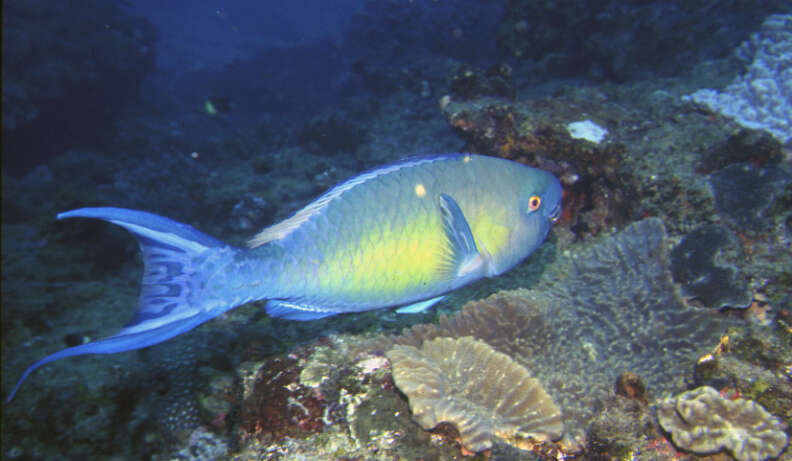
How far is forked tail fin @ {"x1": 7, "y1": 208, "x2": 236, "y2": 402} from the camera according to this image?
144cm

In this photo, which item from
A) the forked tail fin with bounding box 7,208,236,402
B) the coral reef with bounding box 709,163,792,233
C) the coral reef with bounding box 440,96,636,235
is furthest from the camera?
the coral reef with bounding box 440,96,636,235

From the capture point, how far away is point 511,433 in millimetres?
2352

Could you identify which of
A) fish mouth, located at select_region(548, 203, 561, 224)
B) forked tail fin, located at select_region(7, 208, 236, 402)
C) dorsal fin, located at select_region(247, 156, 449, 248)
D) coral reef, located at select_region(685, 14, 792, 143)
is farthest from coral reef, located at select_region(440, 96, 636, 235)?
forked tail fin, located at select_region(7, 208, 236, 402)

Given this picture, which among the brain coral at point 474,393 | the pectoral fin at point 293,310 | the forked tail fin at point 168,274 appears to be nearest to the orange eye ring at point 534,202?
the brain coral at point 474,393

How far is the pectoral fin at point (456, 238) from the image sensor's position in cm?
186

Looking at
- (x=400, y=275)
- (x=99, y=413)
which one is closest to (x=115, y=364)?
(x=99, y=413)

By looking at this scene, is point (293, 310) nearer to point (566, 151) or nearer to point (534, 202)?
point (534, 202)

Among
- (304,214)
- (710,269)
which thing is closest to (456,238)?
(304,214)

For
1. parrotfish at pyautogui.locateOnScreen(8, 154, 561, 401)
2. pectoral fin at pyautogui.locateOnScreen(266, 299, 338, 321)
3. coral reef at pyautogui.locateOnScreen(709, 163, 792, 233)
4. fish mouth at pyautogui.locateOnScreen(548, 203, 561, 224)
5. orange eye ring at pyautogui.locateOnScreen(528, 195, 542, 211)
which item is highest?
coral reef at pyautogui.locateOnScreen(709, 163, 792, 233)

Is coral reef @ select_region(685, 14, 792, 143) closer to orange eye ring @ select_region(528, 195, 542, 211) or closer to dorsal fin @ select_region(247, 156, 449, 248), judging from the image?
orange eye ring @ select_region(528, 195, 542, 211)

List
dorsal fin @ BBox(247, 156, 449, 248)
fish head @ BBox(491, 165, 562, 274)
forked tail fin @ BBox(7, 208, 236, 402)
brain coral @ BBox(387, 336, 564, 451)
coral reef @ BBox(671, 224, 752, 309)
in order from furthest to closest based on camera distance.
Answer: coral reef @ BBox(671, 224, 752, 309) < brain coral @ BBox(387, 336, 564, 451) < fish head @ BBox(491, 165, 562, 274) < dorsal fin @ BBox(247, 156, 449, 248) < forked tail fin @ BBox(7, 208, 236, 402)

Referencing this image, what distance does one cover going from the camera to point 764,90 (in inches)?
268

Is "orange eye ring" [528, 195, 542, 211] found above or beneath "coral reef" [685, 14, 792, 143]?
beneath

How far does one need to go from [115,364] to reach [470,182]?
3.57 meters
